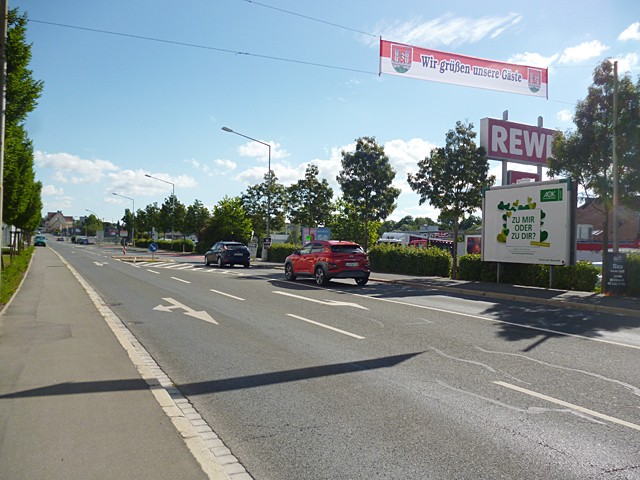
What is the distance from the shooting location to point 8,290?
44.7 feet

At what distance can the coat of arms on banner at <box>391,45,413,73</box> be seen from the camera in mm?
15883

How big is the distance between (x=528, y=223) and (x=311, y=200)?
3103 centimetres

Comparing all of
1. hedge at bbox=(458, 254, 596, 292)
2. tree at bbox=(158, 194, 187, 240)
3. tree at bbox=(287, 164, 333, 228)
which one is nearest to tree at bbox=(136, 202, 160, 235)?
tree at bbox=(158, 194, 187, 240)

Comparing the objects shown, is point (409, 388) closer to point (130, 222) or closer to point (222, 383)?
point (222, 383)

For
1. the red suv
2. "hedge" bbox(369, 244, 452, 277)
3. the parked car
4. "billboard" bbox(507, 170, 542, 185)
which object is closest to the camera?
the red suv

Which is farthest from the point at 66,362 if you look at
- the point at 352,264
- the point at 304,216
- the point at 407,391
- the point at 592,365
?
the point at 304,216

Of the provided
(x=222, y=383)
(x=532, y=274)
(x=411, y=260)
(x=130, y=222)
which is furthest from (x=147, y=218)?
(x=222, y=383)

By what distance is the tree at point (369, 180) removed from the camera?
104 ft

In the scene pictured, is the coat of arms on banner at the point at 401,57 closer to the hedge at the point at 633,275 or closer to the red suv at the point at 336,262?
the red suv at the point at 336,262

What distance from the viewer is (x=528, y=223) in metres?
18.2

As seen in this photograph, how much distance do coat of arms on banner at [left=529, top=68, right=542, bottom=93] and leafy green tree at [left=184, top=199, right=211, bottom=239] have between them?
55.3 m

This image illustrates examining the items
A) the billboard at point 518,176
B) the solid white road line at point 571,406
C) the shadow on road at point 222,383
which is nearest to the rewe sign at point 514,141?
the billboard at point 518,176

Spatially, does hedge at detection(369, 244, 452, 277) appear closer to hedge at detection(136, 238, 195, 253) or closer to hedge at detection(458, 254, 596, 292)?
hedge at detection(458, 254, 596, 292)

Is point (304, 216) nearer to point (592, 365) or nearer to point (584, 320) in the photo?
point (584, 320)
